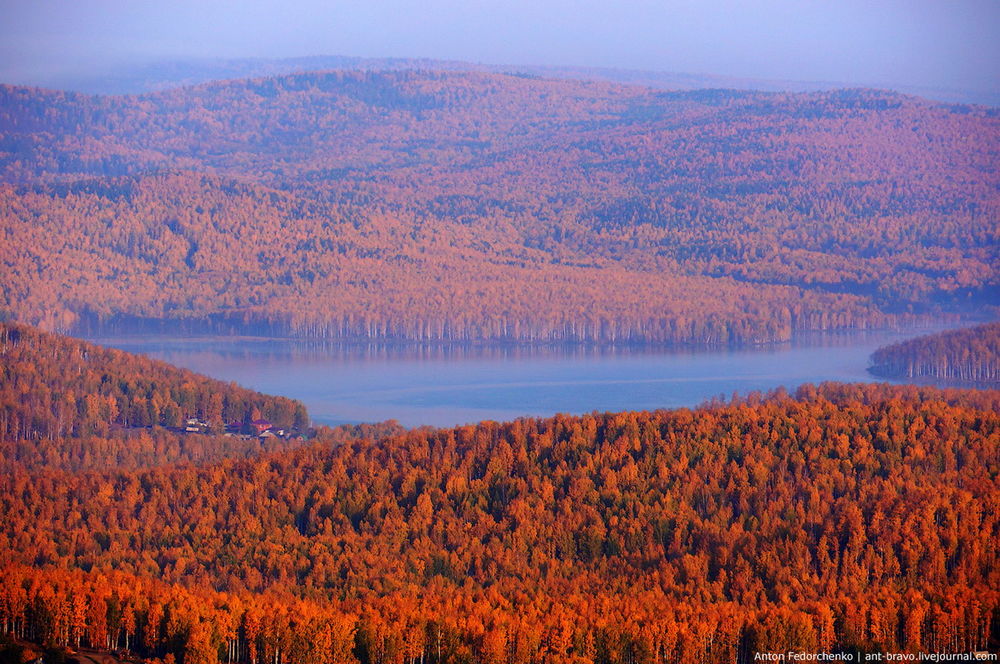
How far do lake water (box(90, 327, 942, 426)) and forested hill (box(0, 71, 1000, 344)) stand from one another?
6476 millimetres

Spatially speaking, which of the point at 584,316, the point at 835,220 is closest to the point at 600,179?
the point at 835,220

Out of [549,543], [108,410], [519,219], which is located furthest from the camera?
[519,219]

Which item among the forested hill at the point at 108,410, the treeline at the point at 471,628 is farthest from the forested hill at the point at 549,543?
the forested hill at the point at 108,410

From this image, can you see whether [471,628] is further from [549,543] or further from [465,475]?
[465,475]

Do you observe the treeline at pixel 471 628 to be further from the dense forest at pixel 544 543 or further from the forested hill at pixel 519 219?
Answer: the forested hill at pixel 519 219

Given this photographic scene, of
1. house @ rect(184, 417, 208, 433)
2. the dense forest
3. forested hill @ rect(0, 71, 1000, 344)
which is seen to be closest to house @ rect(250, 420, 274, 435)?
house @ rect(184, 417, 208, 433)

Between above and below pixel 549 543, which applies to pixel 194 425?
above

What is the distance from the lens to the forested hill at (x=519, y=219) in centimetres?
10525

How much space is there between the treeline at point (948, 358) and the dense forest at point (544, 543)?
29.1m

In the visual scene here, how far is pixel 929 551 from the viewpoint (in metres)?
33.9

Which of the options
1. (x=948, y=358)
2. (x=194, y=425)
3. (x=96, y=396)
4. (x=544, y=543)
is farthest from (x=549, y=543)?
(x=948, y=358)

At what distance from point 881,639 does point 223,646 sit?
1113 cm

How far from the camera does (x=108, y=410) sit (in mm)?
52938

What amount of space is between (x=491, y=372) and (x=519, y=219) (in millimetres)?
62440
